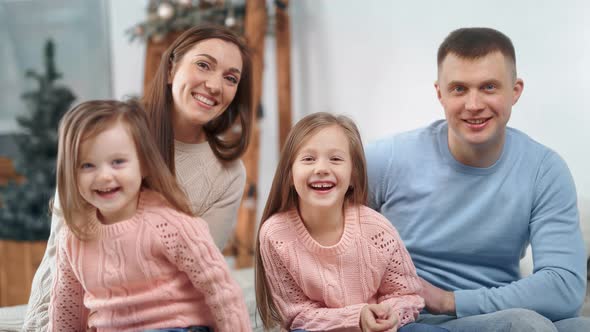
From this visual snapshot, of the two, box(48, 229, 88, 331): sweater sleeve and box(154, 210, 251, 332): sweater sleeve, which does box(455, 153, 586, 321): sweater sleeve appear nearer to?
box(154, 210, 251, 332): sweater sleeve

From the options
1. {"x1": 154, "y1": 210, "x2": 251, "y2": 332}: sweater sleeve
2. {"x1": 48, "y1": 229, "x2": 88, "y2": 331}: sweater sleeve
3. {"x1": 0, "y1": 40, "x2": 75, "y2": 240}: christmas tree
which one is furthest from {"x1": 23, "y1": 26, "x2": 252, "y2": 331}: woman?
{"x1": 0, "y1": 40, "x2": 75, "y2": 240}: christmas tree

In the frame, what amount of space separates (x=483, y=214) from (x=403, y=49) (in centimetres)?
134

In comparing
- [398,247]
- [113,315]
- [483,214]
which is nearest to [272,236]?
[398,247]

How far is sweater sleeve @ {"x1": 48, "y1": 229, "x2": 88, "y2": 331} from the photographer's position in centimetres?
150

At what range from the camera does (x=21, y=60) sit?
4.39 m

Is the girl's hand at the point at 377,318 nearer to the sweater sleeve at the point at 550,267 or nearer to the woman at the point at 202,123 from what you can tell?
the sweater sleeve at the point at 550,267

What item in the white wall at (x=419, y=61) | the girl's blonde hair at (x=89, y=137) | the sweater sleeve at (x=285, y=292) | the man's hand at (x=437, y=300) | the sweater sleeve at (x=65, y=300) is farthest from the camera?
the white wall at (x=419, y=61)

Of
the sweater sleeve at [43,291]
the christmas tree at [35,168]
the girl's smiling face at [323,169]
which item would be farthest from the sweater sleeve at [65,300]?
the christmas tree at [35,168]

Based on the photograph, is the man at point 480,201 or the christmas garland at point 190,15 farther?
the christmas garland at point 190,15

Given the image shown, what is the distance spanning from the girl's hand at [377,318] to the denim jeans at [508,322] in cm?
19

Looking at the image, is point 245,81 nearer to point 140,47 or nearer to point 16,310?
point 16,310

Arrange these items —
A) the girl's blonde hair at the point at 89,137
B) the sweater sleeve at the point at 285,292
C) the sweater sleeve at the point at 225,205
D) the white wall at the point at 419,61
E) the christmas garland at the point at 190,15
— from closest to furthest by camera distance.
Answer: the girl's blonde hair at the point at 89,137
the sweater sleeve at the point at 285,292
the sweater sleeve at the point at 225,205
the white wall at the point at 419,61
the christmas garland at the point at 190,15

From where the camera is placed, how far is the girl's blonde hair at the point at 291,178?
1.65m

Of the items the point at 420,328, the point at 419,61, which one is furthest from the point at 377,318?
the point at 419,61
